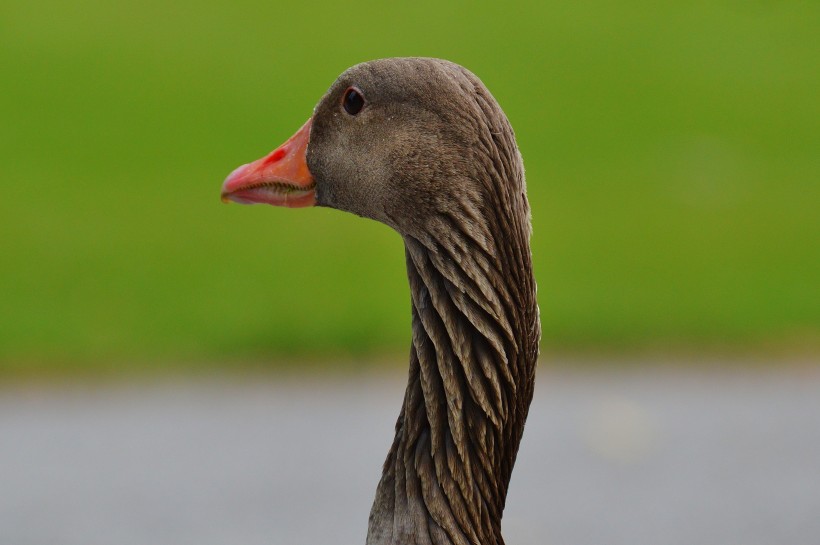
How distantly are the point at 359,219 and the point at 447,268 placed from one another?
6568 mm

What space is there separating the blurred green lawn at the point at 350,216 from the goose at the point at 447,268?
13.4ft

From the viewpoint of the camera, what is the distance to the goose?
95.0 inches

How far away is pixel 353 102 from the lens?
8.46 ft

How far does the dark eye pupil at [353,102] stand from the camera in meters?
2.56

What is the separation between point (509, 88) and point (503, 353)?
28.5 feet

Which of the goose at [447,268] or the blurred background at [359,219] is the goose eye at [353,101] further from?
the blurred background at [359,219]

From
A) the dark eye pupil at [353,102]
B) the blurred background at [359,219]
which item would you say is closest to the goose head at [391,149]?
the dark eye pupil at [353,102]

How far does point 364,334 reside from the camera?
691 cm

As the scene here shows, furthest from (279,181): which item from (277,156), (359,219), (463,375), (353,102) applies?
(359,219)

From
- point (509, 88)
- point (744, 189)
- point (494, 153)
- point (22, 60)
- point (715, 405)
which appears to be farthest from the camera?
point (22, 60)

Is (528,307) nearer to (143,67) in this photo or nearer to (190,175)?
(190,175)

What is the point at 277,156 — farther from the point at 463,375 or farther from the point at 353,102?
the point at 463,375

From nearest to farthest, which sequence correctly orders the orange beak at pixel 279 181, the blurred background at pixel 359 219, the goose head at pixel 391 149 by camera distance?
the goose head at pixel 391 149
the orange beak at pixel 279 181
the blurred background at pixel 359 219

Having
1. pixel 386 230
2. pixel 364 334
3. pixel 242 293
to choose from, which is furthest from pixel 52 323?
pixel 386 230
